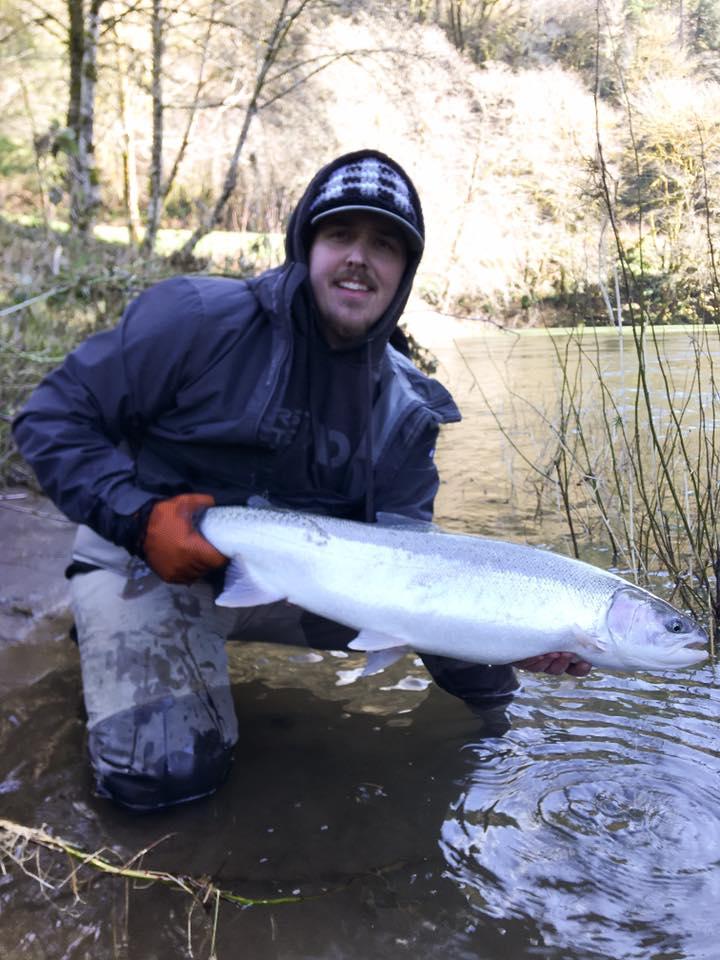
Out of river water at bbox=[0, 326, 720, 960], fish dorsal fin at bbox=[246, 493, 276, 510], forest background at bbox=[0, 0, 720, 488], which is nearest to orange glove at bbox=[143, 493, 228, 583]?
fish dorsal fin at bbox=[246, 493, 276, 510]

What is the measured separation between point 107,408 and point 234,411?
0.42 m

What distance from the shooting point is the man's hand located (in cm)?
269

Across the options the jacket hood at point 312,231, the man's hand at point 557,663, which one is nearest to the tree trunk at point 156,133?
the jacket hood at point 312,231

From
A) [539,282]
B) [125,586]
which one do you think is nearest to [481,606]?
[125,586]

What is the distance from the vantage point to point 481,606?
2.56 m

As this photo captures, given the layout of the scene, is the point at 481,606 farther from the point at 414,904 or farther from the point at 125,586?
the point at 125,586

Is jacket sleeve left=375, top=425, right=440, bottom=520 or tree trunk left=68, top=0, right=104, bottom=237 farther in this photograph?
tree trunk left=68, top=0, right=104, bottom=237

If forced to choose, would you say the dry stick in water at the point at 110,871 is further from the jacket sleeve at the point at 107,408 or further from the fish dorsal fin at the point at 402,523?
the fish dorsal fin at the point at 402,523

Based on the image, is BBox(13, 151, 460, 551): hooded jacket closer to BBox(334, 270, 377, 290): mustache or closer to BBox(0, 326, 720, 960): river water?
BBox(334, 270, 377, 290): mustache

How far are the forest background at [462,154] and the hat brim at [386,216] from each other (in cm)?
92

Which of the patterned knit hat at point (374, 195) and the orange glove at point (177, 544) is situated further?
the patterned knit hat at point (374, 195)

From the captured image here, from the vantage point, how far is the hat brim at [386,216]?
301cm

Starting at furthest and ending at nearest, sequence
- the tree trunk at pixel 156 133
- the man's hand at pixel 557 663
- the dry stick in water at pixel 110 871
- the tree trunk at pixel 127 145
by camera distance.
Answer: the tree trunk at pixel 127 145 → the tree trunk at pixel 156 133 → the man's hand at pixel 557 663 → the dry stick in water at pixel 110 871

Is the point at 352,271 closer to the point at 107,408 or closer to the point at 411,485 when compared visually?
the point at 411,485
